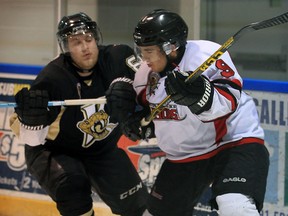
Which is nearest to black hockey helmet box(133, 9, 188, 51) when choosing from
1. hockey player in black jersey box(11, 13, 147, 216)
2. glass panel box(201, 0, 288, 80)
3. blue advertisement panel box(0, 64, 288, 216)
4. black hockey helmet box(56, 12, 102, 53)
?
hockey player in black jersey box(11, 13, 147, 216)

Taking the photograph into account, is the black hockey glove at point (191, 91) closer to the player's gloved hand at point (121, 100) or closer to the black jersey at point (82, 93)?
the player's gloved hand at point (121, 100)

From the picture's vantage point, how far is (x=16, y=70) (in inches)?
123

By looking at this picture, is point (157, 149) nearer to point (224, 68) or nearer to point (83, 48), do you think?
point (83, 48)

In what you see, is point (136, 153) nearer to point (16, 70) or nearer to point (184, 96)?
point (16, 70)

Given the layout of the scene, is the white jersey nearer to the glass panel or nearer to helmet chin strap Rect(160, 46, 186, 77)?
helmet chin strap Rect(160, 46, 186, 77)

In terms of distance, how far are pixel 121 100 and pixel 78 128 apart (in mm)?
335

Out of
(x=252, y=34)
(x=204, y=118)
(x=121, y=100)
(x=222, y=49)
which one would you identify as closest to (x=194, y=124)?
(x=204, y=118)

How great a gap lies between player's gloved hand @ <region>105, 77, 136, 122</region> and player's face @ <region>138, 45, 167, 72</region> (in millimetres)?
180

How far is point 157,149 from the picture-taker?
2.84 metres

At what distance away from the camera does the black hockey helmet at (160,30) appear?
1.95m

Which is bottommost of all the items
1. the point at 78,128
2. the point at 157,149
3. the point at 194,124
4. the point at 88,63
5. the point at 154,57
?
the point at 157,149

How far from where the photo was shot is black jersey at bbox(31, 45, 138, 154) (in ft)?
7.61

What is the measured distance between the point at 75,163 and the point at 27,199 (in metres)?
0.82

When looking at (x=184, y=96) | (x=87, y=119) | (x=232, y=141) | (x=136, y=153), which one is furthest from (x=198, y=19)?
(x=184, y=96)
